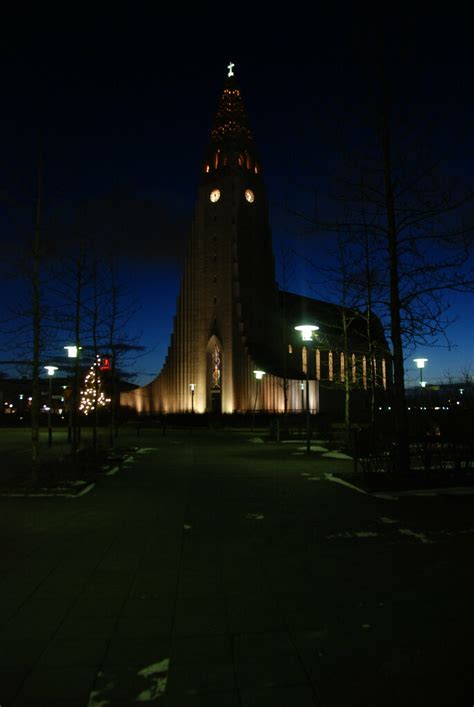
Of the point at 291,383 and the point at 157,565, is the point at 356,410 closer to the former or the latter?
the point at 291,383

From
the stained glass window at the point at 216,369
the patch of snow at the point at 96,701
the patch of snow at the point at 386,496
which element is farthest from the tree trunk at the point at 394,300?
the stained glass window at the point at 216,369

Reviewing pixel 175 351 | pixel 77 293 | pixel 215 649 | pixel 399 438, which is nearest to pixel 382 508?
pixel 399 438

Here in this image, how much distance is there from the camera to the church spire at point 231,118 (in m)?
67.5

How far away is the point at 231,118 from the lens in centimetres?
6781

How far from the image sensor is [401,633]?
4566 mm

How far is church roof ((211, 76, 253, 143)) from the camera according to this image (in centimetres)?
6756

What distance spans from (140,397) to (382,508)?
6135 centimetres

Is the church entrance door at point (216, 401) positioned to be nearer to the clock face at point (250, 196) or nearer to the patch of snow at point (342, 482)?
the clock face at point (250, 196)

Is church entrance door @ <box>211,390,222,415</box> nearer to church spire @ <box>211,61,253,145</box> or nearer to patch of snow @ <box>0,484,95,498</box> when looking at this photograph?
church spire @ <box>211,61,253,145</box>

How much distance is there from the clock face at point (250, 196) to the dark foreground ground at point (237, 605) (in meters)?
59.8

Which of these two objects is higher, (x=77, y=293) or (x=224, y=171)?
(x=224, y=171)

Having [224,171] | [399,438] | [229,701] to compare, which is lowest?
[229,701]

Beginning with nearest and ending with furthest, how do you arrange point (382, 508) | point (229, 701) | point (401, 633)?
point (229, 701)
point (401, 633)
point (382, 508)

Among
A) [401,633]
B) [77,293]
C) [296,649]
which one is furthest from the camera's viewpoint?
[77,293]
